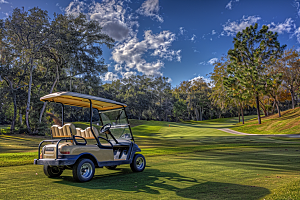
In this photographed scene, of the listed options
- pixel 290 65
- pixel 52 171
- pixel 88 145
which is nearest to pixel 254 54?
pixel 290 65

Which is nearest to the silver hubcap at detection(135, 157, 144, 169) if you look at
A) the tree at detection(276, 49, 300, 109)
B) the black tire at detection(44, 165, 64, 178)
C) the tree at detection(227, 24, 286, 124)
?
the black tire at detection(44, 165, 64, 178)

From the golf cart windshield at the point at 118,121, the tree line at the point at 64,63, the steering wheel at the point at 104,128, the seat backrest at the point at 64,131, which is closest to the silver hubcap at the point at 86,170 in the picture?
the seat backrest at the point at 64,131

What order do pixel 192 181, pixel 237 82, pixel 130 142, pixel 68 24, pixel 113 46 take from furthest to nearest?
1. pixel 237 82
2. pixel 113 46
3. pixel 68 24
4. pixel 130 142
5. pixel 192 181

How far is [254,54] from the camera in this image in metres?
37.1

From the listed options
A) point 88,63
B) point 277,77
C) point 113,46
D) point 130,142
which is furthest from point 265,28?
point 130,142

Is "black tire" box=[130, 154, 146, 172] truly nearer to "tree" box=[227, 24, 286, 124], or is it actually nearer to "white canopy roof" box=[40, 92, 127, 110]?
"white canopy roof" box=[40, 92, 127, 110]

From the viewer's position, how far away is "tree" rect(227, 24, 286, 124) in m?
36.3

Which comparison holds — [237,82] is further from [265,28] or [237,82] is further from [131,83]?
[131,83]

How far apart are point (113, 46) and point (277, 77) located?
27903mm

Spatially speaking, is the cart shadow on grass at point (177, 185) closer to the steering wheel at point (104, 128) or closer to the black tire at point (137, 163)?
the black tire at point (137, 163)

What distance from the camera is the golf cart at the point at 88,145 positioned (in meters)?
5.51

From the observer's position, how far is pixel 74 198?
4156 millimetres

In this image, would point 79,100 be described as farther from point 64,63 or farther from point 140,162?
point 64,63

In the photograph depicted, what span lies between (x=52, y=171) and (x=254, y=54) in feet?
127
